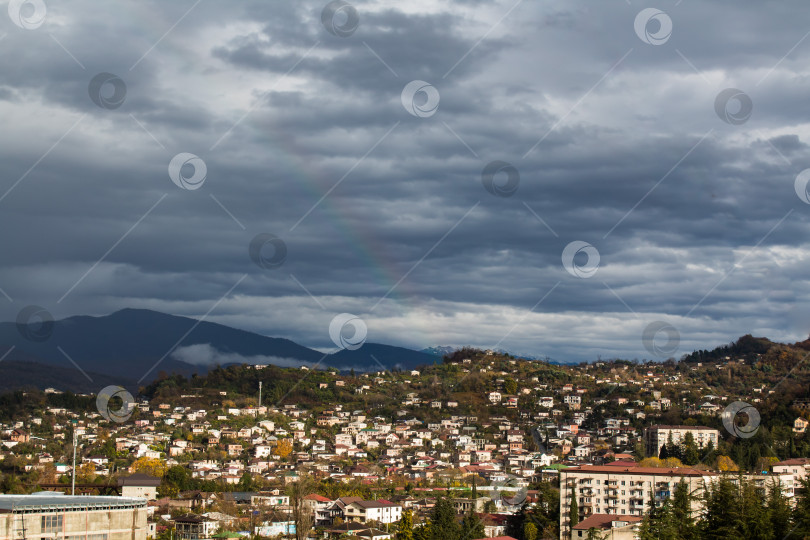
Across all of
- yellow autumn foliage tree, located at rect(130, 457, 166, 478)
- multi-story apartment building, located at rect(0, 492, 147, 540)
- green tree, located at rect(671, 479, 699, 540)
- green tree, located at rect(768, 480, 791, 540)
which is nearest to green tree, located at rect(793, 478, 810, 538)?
green tree, located at rect(768, 480, 791, 540)

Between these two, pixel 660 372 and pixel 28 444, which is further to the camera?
pixel 660 372

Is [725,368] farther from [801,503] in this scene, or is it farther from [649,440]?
[801,503]

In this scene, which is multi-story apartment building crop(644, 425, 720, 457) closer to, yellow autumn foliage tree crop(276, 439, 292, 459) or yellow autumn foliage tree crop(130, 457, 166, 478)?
yellow autumn foliage tree crop(276, 439, 292, 459)

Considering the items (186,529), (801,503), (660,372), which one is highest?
(660,372)

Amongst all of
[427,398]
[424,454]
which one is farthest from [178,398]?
[424,454]

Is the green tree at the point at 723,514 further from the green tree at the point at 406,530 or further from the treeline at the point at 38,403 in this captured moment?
the treeline at the point at 38,403

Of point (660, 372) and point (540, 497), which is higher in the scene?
point (660, 372)
